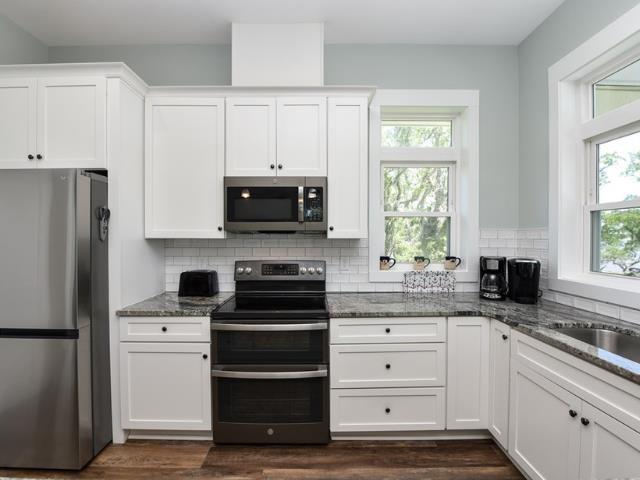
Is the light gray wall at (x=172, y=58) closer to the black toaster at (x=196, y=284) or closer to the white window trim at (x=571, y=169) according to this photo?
the black toaster at (x=196, y=284)

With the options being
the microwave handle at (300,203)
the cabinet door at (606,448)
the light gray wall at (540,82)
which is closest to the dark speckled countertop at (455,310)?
the cabinet door at (606,448)

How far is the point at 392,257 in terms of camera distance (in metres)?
2.86

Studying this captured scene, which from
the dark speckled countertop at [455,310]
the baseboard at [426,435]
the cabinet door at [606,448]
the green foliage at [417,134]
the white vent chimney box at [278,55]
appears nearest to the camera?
the cabinet door at [606,448]

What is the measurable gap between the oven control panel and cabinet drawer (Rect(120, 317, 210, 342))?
1.78 ft

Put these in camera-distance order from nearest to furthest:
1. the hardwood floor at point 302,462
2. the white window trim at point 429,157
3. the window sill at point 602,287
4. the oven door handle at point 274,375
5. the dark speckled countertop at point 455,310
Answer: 1. the dark speckled countertop at point 455,310
2. the window sill at point 602,287
3. the hardwood floor at point 302,462
4. the oven door handle at point 274,375
5. the white window trim at point 429,157

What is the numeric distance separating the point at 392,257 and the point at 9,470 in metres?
2.80

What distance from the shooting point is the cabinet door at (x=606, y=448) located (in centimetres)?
116

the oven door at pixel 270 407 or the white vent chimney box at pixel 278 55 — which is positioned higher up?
the white vent chimney box at pixel 278 55

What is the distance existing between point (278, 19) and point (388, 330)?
2.28 meters

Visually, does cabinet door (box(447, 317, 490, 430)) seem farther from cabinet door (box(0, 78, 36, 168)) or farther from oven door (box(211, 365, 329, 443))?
cabinet door (box(0, 78, 36, 168))

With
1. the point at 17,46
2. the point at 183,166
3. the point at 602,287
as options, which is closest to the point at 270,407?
the point at 183,166

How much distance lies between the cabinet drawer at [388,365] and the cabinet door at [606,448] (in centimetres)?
82

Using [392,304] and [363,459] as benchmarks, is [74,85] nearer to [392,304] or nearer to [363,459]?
[392,304]

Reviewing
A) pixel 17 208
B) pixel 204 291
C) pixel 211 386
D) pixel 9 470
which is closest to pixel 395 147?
pixel 204 291
